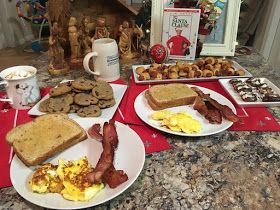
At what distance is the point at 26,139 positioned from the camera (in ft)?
2.24

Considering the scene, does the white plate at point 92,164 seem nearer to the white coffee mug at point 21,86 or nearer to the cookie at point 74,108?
the cookie at point 74,108

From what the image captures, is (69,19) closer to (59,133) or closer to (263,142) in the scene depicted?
(59,133)

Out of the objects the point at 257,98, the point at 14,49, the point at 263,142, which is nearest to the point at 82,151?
the point at 263,142

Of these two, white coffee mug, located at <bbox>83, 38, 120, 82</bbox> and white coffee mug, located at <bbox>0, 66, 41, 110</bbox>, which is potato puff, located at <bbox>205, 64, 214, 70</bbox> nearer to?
white coffee mug, located at <bbox>83, 38, 120, 82</bbox>

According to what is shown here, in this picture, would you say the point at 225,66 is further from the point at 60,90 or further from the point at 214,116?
the point at 60,90

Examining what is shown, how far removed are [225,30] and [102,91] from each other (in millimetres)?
795

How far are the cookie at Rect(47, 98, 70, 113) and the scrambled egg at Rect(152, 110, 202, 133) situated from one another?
0.29m

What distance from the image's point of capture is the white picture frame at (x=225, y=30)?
1300 millimetres

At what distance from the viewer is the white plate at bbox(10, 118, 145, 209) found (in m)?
0.53

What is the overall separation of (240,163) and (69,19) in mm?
961

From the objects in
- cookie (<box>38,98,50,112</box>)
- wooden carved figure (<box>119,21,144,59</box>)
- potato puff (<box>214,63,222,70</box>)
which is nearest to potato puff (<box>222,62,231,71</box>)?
potato puff (<box>214,63,222,70</box>)

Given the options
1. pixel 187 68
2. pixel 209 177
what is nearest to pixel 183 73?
pixel 187 68

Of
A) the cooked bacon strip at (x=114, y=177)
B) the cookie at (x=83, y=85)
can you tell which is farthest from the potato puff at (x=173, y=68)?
the cooked bacon strip at (x=114, y=177)

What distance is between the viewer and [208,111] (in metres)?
0.83
